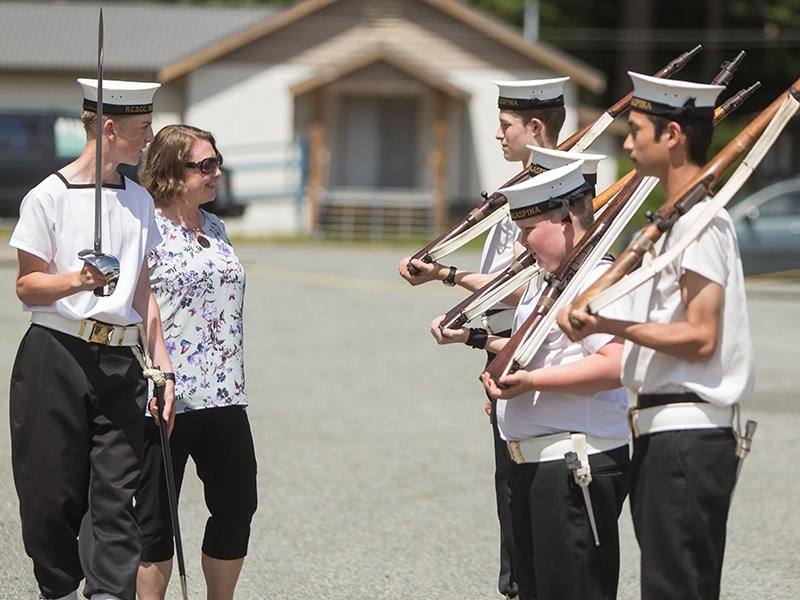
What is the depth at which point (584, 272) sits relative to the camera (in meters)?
3.88

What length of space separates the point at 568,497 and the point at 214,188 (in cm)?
187

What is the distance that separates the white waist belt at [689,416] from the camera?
11.9 ft

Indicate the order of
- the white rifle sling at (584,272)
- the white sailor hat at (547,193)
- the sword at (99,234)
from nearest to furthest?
the white rifle sling at (584,272), the white sailor hat at (547,193), the sword at (99,234)

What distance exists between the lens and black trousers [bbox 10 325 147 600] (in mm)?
4570

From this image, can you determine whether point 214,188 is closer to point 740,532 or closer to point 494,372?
point 494,372

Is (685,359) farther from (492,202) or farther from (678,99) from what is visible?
(492,202)

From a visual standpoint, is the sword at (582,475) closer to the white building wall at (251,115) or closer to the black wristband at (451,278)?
the black wristband at (451,278)

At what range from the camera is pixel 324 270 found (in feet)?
67.2

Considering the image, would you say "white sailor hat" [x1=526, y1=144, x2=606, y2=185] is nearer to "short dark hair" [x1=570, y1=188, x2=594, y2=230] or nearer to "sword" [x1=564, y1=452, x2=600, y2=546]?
"short dark hair" [x1=570, y1=188, x2=594, y2=230]

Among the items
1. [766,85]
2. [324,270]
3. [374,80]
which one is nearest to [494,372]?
[324,270]

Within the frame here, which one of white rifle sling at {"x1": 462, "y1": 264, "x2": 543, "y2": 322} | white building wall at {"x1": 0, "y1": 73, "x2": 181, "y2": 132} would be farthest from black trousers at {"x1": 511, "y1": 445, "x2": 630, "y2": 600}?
white building wall at {"x1": 0, "y1": 73, "x2": 181, "y2": 132}

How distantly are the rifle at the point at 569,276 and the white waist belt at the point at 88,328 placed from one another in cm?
134

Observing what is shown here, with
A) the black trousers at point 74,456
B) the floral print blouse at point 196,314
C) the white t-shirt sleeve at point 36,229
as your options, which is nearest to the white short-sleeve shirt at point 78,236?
the white t-shirt sleeve at point 36,229

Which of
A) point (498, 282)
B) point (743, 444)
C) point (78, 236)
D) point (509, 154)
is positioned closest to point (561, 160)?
point (498, 282)
